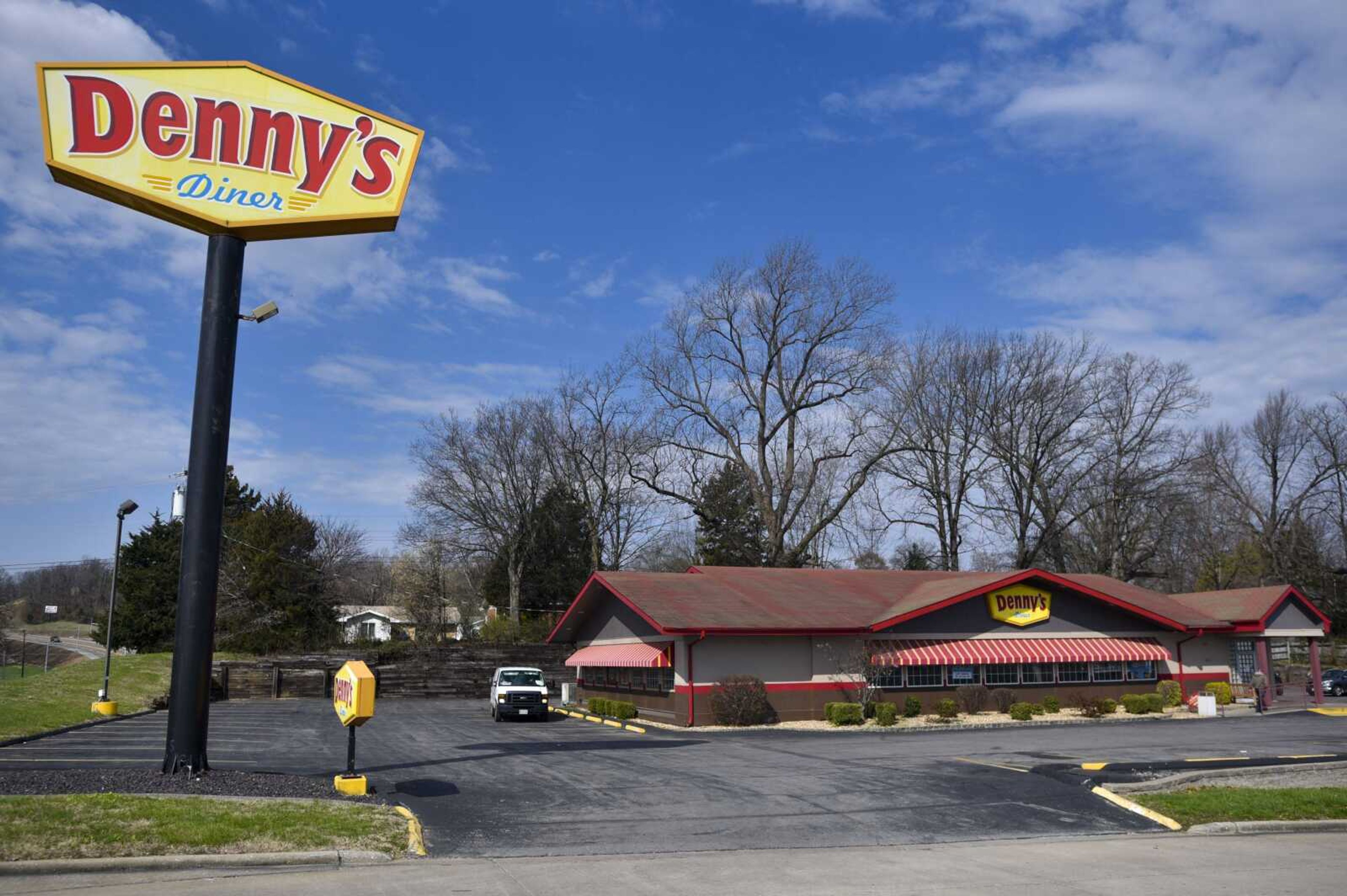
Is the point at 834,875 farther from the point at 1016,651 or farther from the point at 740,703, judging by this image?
the point at 1016,651

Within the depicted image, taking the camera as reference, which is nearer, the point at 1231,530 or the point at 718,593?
the point at 718,593

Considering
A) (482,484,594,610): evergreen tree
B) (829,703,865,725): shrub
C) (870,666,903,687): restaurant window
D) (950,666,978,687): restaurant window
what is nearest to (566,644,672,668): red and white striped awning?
(829,703,865,725): shrub

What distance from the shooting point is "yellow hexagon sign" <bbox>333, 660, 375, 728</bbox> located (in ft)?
45.9

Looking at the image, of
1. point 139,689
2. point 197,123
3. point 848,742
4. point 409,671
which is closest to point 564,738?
point 848,742

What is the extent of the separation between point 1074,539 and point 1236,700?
2605 cm

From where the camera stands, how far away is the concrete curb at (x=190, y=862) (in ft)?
30.7

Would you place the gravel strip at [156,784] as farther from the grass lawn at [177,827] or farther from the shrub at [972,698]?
the shrub at [972,698]

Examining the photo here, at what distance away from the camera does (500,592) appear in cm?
6316

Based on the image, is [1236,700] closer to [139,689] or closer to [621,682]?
[621,682]

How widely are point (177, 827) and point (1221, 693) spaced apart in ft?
117

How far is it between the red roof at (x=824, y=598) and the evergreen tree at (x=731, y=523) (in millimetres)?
20112

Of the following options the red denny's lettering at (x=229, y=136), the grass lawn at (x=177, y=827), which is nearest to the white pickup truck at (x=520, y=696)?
the red denny's lettering at (x=229, y=136)

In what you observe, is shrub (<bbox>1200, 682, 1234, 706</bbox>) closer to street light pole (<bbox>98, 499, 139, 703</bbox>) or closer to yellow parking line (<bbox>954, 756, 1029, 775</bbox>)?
yellow parking line (<bbox>954, 756, 1029, 775</bbox>)

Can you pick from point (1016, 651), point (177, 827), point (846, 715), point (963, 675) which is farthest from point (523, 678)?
point (177, 827)
